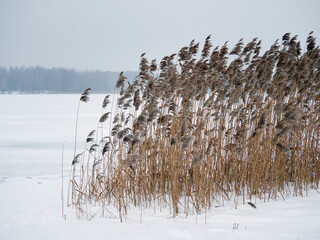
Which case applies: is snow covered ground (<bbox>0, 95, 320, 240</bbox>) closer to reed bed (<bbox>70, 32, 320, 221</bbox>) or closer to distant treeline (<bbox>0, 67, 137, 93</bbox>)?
reed bed (<bbox>70, 32, 320, 221</bbox>)

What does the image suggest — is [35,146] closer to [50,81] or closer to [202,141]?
[202,141]

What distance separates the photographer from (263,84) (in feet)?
13.5

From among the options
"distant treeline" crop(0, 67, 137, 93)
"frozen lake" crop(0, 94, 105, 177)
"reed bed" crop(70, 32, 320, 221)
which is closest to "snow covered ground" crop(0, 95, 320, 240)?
"reed bed" crop(70, 32, 320, 221)

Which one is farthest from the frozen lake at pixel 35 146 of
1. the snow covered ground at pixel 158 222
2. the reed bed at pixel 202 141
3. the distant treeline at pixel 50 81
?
the distant treeline at pixel 50 81

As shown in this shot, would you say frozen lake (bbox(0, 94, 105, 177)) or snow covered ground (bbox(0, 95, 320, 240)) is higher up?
frozen lake (bbox(0, 94, 105, 177))

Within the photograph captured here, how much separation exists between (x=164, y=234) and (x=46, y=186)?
2.85 meters

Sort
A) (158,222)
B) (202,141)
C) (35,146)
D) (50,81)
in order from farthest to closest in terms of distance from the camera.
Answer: (50,81) → (35,146) → (202,141) → (158,222)

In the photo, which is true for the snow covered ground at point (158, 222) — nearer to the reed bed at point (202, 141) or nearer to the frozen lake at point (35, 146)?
the reed bed at point (202, 141)

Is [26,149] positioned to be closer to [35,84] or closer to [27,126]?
[27,126]

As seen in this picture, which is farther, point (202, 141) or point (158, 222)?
point (202, 141)

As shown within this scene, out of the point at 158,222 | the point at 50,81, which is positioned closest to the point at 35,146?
the point at 158,222

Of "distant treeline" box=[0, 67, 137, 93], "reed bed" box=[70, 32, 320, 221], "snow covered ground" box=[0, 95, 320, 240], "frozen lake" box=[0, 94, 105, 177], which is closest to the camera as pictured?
"snow covered ground" box=[0, 95, 320, 240]

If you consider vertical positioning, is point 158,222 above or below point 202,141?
below

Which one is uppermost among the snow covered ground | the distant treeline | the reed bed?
the distant treeline
